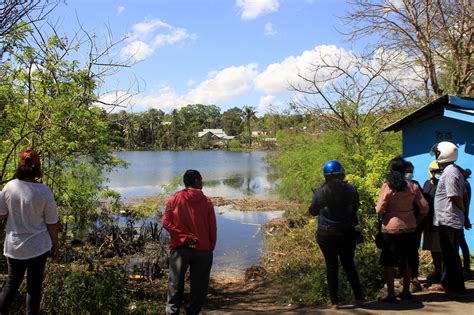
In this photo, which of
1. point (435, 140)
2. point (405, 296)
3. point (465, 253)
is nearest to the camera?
point (405, 296)

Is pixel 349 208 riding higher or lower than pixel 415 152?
lower

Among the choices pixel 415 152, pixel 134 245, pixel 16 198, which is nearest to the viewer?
pixel 16 198

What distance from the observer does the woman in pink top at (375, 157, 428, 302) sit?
4.98m

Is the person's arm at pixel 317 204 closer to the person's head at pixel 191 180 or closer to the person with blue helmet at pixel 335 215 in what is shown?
the person with blue helmet at pixel 335 215

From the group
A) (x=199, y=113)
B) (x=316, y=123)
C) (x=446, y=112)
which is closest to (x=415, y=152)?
(x=446, y=112)

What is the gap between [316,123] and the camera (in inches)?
596

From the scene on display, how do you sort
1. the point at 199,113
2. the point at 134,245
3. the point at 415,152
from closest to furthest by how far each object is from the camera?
the point at 415,152
the point at 134,245
the point at 199,113

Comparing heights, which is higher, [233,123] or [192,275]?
[233,123]

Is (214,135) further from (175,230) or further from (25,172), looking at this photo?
(25,172)

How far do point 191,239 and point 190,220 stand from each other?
20 centimetres

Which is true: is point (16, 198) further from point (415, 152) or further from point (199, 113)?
point (199, 113)

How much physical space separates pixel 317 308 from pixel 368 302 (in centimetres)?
60

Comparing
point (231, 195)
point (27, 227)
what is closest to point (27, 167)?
point (27, 227)

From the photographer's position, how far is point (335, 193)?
16.2 ft
